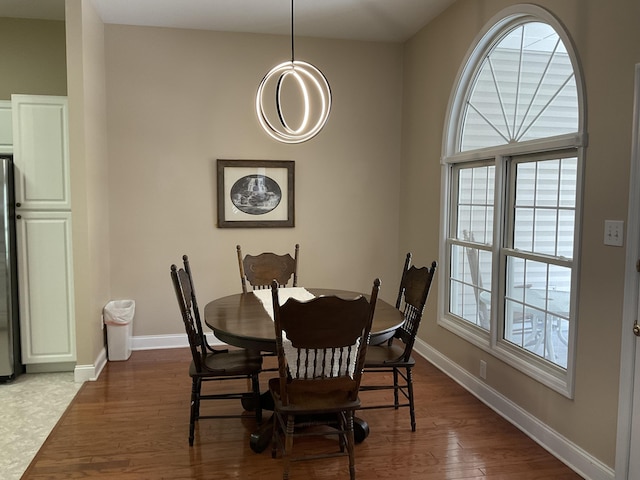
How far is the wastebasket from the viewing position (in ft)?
13.7

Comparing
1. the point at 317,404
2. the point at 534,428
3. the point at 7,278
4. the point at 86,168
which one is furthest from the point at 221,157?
the point at 534,428

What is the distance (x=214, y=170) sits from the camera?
4.59 m

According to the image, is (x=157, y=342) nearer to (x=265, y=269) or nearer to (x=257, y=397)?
(x=265, y=269)

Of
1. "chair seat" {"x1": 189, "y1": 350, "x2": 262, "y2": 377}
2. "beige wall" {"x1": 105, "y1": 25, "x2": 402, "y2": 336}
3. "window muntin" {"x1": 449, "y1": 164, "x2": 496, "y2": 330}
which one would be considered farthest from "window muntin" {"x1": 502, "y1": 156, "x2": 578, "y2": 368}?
"beige wall" {"x1": 105, "y1": 25, "x2": 402, "y2": 336}

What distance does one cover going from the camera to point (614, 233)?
7.66 ft

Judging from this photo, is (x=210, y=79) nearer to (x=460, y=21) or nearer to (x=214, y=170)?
(x=214, y=170)

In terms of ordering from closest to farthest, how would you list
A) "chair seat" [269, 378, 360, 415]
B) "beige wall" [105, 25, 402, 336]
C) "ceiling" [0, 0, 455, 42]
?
"chair seat" [269, 378, 360, 415] < "ceiling" [0, 0, 455, 42] < "beige wall" [105, 25, 402, 336]

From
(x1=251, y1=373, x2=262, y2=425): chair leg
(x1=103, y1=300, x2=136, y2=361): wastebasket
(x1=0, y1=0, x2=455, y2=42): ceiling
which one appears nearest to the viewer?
(x1=251, y1=373, x2=262, y2=425): chair leg

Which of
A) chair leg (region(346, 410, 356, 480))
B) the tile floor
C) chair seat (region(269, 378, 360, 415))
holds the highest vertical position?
chair seat (region(269, 378, 360, 415))

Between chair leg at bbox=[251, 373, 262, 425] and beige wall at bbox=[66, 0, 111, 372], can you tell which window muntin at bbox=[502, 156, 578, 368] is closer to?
chair leg at bbox=[251, 373, 262, 425]

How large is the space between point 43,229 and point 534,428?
12.1 feet

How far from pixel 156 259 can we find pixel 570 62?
11.8ft

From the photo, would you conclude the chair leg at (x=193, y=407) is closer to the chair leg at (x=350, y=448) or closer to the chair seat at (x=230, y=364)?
the chair seat at (x=230, y=364)

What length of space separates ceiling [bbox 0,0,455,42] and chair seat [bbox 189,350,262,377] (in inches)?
104
